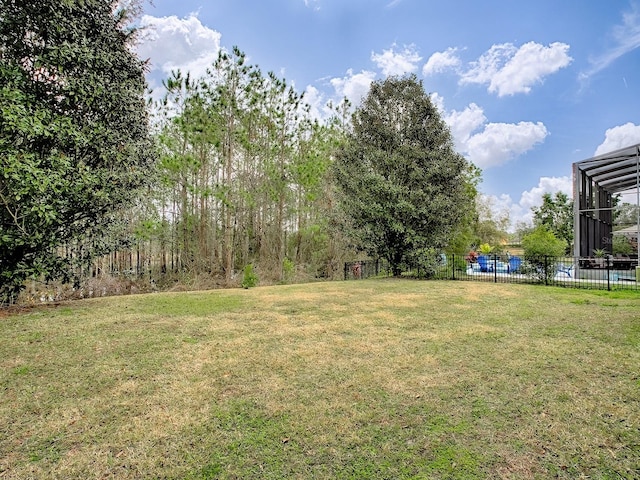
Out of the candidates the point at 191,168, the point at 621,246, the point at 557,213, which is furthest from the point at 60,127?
the point at 557,213

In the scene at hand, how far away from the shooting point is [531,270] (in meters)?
11.2

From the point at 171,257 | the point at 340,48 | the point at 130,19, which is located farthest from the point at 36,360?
the point at 340,48

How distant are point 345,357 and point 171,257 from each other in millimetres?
12544

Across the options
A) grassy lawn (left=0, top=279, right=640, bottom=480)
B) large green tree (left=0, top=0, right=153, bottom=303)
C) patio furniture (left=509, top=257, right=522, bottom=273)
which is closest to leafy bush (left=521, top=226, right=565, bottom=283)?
patio furniture (left=509, top=257, right=522, bottom=273)

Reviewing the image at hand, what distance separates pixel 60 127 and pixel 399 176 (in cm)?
1042

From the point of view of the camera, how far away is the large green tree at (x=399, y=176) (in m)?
12.5

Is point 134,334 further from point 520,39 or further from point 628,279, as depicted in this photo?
point 628,279

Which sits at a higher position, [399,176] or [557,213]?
[557,213]

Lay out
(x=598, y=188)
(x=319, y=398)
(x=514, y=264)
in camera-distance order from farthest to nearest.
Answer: (x=598, y=188)
(x=514, y=264)
(x=319, y=398)

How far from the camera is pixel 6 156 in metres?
4.99

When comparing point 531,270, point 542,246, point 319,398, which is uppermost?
point 542,246

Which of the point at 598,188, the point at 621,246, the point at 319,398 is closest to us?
the point at 319,398

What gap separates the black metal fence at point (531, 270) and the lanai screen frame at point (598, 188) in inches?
37.4

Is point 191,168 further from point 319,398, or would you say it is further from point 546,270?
point 546,270
